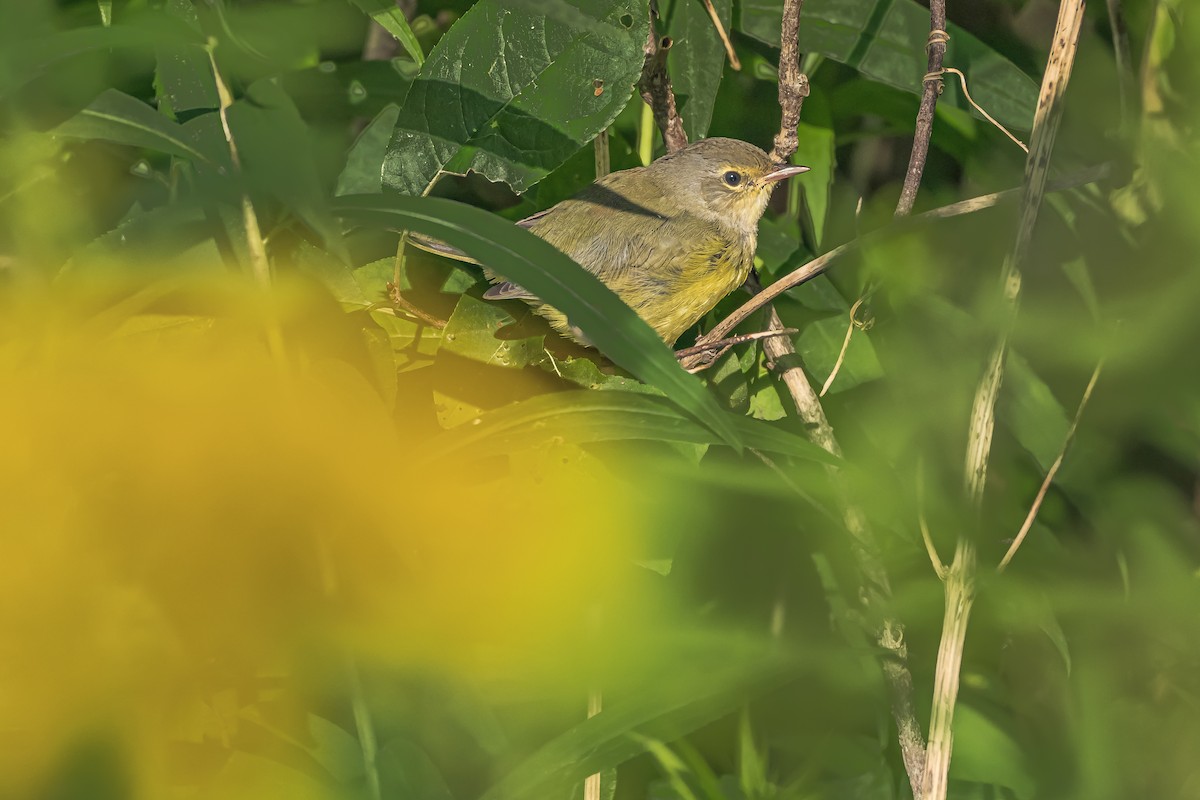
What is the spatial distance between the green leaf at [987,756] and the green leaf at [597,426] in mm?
524

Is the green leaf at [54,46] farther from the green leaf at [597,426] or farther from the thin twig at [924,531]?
the thin twig at [924,531]

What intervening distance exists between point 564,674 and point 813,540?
0.41 metres

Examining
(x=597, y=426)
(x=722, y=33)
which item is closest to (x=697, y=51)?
(x=722, y=33)

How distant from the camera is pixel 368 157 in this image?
4.72 ft

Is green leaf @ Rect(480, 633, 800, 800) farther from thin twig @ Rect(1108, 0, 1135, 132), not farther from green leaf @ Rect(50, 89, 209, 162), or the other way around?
thin twig @ Rect(1108, 0, 1135, 132)

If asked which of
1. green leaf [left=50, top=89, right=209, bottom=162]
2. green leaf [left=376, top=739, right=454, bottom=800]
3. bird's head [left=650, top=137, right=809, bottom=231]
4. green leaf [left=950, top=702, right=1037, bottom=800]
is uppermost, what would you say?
green leaf [left=50, top=89, right=209, bottom=162]

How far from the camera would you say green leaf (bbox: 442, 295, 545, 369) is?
4.28 feet

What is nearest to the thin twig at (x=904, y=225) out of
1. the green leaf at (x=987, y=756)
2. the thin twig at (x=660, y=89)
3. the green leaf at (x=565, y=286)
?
the thin twig at (x=660, y=89)

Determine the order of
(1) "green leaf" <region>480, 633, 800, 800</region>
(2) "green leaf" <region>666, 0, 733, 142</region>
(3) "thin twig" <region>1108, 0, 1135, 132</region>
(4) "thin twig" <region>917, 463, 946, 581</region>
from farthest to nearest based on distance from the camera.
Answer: (3) "thin twig" <region>1108, 0, 1135, 132</region> < (2) "green leaf" <region>666, 0, 733, 142</region> < (4) "thin twig" <region>917, 463, 946, 581</region> < (1) "green leaf" <region>480, 633, 800, 800</region>

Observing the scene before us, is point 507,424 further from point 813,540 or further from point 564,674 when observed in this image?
point 813,540

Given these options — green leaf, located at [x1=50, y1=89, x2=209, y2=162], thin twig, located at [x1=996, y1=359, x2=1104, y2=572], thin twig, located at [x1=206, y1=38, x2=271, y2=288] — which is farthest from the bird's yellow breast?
green leaf, located at [x1=50, y1=89, x2=209, y2=162]

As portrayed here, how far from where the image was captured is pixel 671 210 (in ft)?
5.08

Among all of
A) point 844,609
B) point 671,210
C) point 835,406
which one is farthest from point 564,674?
point 671,210

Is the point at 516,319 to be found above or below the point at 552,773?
above
